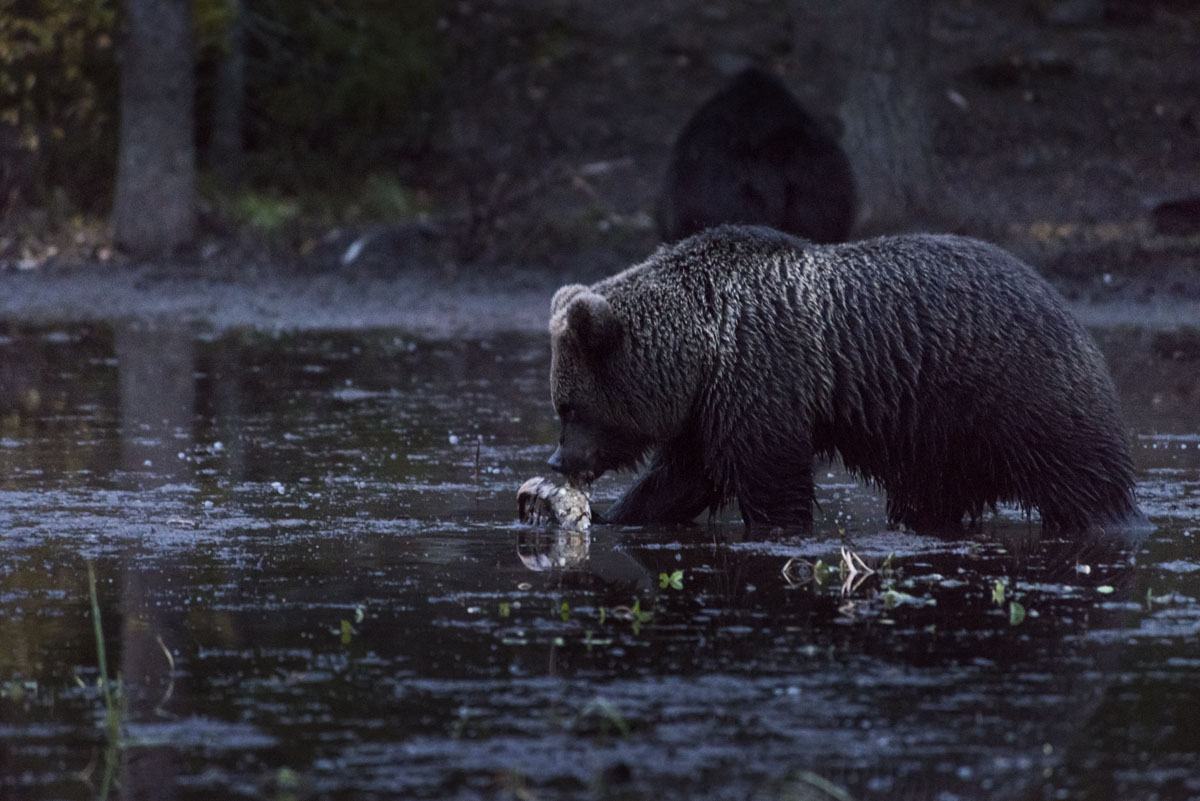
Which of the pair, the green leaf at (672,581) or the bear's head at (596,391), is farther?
the bear's head at (596,391)

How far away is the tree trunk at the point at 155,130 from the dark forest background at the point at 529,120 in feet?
0.07

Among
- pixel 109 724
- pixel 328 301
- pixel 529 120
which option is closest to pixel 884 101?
pixel 328 301

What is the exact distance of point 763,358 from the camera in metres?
8.24

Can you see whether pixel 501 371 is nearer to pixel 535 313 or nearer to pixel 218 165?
pixel 535 313

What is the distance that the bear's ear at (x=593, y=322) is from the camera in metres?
8.27

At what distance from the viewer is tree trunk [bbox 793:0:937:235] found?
18.0m

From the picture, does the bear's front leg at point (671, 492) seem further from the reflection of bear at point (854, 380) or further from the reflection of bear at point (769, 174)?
the reflection of bear at point (769, 174)

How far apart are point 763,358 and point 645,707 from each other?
10.2 feet

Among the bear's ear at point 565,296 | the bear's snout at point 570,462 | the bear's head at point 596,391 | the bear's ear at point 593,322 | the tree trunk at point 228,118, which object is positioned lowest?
the bear's snout at point 570,462

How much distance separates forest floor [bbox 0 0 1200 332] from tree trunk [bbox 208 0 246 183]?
1997mm

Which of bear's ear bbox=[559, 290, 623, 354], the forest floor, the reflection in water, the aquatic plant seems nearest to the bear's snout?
bear's ear bbox=[559, 290, 623, 354]

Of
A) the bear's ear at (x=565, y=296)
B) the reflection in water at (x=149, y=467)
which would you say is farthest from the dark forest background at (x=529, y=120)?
the bear's ear at (x=565, y=296)

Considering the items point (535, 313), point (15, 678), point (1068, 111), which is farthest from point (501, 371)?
point (1068, 111)

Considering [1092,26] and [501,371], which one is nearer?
[501,371]
